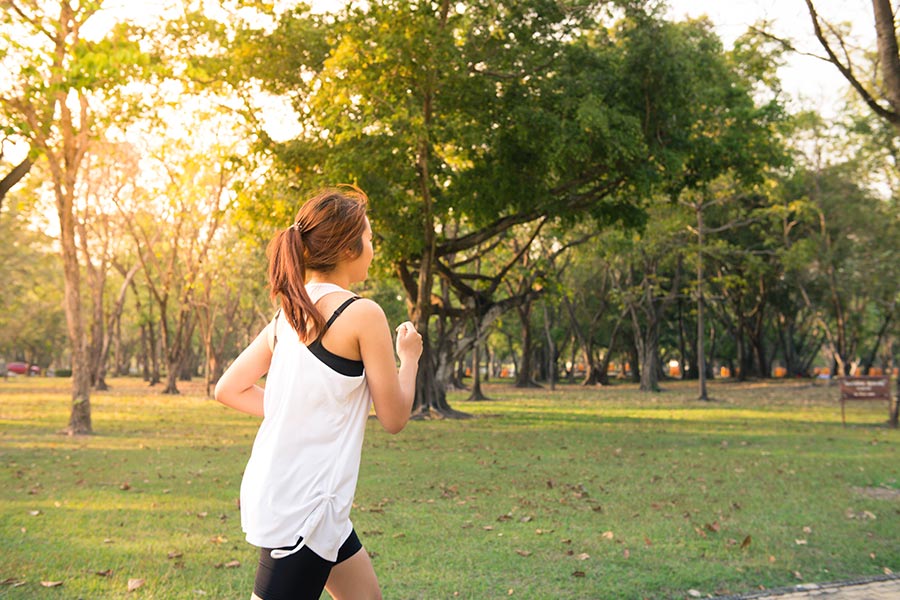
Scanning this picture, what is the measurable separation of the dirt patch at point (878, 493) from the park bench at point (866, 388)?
891 cm

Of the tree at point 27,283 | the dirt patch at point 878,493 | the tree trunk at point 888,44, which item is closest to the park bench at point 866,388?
the dirt patch at point 878,493

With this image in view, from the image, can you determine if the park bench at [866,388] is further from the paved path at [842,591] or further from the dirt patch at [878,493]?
the paved path at [842,591]

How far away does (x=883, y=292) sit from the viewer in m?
36.5

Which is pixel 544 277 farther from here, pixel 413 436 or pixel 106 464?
pixel 106 464

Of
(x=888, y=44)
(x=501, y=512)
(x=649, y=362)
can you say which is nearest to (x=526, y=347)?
(x=649, y=362)

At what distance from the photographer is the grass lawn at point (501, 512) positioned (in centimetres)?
632

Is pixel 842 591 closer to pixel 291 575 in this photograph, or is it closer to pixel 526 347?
pixel 291 575

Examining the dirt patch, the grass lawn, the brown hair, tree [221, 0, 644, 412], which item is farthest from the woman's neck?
tree [221, 0, 644, 412]

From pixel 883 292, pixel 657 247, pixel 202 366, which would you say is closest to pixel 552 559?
pixel 657 247

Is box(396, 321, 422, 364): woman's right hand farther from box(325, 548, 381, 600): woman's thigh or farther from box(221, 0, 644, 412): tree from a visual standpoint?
box(221, 0, 644, 412): tree

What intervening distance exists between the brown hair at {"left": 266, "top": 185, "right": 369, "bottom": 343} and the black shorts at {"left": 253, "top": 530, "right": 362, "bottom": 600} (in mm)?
713

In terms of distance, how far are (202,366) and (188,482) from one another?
4204 inches

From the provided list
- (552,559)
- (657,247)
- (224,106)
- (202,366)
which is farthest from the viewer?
(202,366)

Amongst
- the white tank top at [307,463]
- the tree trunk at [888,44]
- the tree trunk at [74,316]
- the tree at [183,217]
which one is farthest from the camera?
the tree at [183,217]
